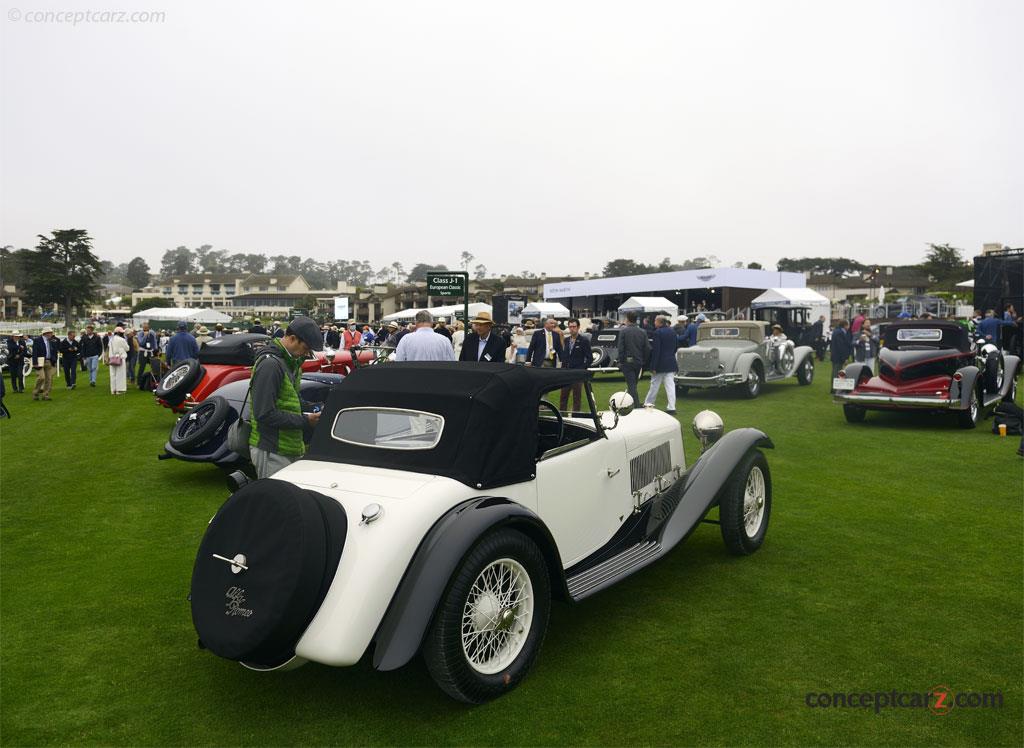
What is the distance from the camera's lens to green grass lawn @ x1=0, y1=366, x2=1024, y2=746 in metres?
3.32

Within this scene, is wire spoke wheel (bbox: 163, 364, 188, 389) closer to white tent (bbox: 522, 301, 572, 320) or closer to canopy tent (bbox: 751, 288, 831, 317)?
canopy tent (bbox: 751, 288, 831, 317)

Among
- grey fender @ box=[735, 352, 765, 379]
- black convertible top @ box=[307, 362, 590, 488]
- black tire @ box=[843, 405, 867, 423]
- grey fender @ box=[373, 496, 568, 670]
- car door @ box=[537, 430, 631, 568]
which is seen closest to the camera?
grey fender @ box=[373, 496, 568, 670]

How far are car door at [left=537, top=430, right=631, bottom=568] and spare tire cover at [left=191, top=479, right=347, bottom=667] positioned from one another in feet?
4.25

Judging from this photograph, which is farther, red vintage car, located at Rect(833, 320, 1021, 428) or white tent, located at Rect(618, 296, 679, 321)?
white tent, located at Rect(618, 296, 679, 321)

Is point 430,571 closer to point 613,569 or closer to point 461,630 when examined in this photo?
point 461,630

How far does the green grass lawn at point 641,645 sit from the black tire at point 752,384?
26.8 ft

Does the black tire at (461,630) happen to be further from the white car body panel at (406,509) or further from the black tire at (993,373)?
the black tire at (993,373)

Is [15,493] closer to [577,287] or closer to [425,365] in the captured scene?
[425,365]

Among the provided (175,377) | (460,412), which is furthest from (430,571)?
(175,377)

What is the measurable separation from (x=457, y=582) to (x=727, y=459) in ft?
9.00

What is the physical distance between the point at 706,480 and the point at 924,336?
910 centimetres

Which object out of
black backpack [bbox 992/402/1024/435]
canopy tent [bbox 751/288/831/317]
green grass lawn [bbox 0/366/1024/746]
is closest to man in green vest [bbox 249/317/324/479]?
green grass lawn [bbox 0/366/1024/746]

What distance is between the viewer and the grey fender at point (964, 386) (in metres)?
10.9

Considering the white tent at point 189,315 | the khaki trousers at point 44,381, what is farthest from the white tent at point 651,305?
the khaki trousers at point 44,381
